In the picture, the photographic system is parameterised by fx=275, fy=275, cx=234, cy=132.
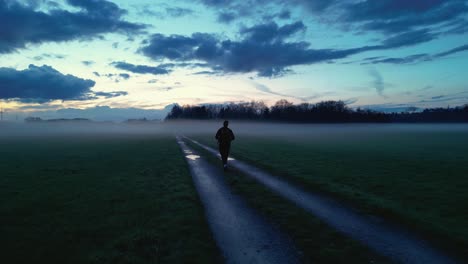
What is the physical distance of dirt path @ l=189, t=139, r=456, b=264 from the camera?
6.36 metres

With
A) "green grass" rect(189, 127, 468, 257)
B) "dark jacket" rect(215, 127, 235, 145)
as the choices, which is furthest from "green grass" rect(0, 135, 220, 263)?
"green grass" rect(189, 127, 468, 257)

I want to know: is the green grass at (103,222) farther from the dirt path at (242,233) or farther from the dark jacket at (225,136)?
the dark jacket at (225,136)

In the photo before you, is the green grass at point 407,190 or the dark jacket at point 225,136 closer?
the green grass at point 407,190

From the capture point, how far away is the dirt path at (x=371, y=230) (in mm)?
6356

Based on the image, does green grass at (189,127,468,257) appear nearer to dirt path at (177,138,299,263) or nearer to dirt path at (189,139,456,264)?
dirt path at (189,139,456,264)

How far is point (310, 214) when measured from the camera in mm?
9258

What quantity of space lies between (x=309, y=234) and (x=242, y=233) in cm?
183

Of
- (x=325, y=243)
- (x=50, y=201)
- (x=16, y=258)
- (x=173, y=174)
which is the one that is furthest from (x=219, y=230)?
(x=173, y=174)

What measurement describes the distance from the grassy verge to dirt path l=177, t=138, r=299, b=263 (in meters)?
0.35

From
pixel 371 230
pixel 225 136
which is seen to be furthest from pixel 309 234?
pixel 225 136

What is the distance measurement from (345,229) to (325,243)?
138 centimetres

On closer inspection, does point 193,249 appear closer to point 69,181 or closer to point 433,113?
point 69,181

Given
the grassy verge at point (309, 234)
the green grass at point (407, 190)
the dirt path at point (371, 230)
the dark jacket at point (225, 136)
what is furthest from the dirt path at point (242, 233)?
the dark jacket at point (225, 136)

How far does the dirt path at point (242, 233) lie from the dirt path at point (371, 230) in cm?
207
